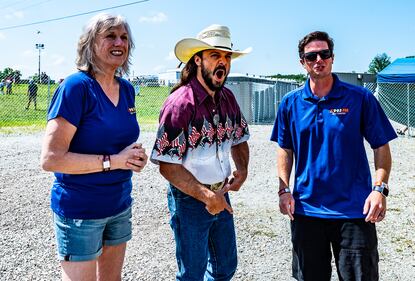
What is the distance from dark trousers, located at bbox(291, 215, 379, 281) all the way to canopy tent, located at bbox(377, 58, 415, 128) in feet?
47.1

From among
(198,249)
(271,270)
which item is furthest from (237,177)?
(271,270)

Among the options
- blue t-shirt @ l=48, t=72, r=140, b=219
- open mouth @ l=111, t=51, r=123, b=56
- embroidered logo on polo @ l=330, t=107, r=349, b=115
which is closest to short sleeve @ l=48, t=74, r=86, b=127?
blue t-shirt @ l=48, t=72, r=140, b=219

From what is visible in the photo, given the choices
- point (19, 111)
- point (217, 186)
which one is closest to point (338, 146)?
point (217, 186)

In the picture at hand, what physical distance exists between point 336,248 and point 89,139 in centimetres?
170

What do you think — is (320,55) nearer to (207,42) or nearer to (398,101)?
(207,42)

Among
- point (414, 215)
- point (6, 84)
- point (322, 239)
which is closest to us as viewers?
point (322, 239)

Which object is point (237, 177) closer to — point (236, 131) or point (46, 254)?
point (236, 131)

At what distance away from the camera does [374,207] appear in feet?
8.30

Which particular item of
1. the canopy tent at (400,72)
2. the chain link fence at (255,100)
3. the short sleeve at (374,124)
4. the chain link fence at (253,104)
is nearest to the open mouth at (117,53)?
the short sleeve at (374,124)

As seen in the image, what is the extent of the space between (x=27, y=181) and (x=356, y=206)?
20.7 ft

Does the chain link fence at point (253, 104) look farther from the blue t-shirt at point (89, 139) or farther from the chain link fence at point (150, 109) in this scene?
the blue t-shirt at point (89, 139)

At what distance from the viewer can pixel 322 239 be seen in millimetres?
2730

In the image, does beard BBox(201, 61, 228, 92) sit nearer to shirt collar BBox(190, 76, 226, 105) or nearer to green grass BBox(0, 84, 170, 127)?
shirt collar BBox(190, 76, 226, 105)

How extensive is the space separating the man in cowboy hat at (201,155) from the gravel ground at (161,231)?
4.28 ft
